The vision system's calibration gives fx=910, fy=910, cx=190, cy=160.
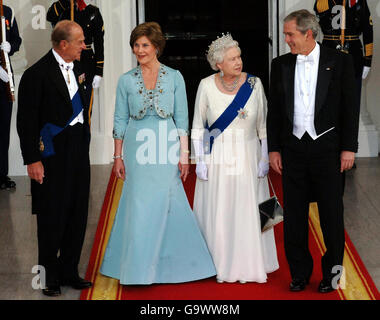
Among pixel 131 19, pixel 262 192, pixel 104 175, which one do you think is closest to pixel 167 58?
pixel 131 19

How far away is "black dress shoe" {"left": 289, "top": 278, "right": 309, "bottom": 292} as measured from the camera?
485cm

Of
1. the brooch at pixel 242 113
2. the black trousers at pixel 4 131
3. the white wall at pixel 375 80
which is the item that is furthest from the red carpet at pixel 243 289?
the white wall at pixel 375 80

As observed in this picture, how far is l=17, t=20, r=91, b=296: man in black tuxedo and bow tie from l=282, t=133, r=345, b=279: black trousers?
1104mm

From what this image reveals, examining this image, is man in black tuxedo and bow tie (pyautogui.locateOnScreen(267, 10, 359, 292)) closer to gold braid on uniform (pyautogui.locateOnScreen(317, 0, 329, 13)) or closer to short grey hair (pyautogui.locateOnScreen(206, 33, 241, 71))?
short grey hair (pyautogui.locateOnScreen(206, 33, 241, 71))

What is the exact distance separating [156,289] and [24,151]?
3.39 ft

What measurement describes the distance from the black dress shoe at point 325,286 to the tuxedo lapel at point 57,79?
5.33 ft

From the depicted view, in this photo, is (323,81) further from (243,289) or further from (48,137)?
(48,137)

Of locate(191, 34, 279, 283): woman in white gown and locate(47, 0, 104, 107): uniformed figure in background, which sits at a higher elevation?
locate(47, 0, 104, 107): uniformed figure in background

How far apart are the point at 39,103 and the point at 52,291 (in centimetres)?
101

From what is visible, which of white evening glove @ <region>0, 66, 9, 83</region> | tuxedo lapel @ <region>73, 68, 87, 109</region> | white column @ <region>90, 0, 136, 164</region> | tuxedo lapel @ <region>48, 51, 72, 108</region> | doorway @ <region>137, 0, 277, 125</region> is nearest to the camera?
tuxedo lapel @ <region>48, 51, 72, 108</region>

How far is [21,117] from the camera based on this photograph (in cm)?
465

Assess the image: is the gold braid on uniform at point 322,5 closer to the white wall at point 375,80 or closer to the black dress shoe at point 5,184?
the white wall at point 375,80

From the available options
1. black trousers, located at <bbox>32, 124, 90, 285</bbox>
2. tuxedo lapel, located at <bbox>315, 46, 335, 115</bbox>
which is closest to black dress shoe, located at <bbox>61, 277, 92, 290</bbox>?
black trousers, located at <bbox>32, 124, 90, 285</bbox>

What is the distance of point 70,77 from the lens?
15.8ft
